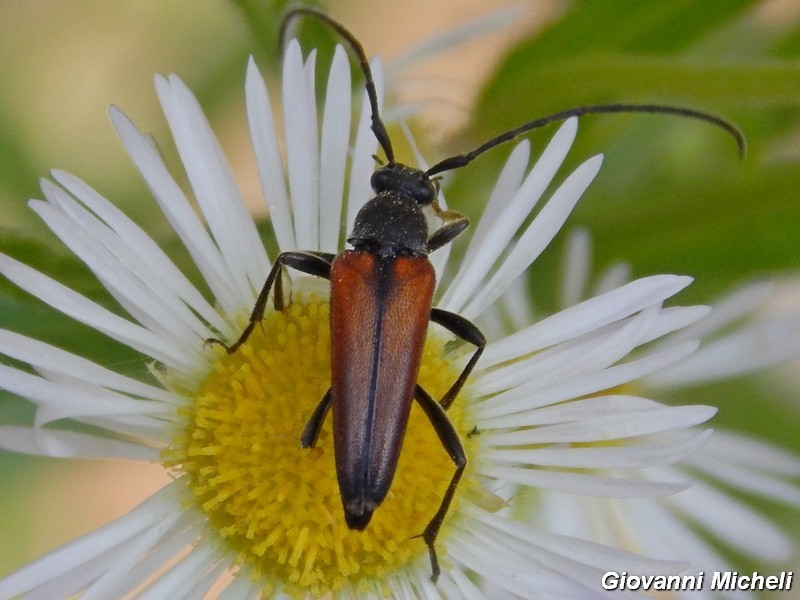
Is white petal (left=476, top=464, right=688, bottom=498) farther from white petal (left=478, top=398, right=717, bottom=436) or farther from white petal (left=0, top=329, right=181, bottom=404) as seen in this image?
white petal (left=0, top=329, right=181, bottom=404)

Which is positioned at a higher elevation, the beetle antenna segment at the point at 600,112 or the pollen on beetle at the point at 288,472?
the beetle antenna segment at the point at 600,112

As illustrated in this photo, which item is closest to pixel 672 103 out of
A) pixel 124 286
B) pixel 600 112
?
pixel 600 112

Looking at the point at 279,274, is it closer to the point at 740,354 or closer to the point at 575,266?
the point at 575,266

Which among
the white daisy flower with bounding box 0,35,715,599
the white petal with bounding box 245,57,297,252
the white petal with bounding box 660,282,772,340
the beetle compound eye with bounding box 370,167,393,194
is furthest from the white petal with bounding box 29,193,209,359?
the white petal with bounding box 660,282,772,340

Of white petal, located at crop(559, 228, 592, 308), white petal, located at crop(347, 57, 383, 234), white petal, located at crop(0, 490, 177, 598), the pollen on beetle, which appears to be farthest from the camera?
white petal, located at crop(559, 228, 592, 308)

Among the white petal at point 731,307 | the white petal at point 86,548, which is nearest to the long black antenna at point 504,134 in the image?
the white petal at point 731,307

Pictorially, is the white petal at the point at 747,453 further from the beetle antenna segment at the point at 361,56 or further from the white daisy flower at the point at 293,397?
the beetle antenna segment at the point at 361,56
